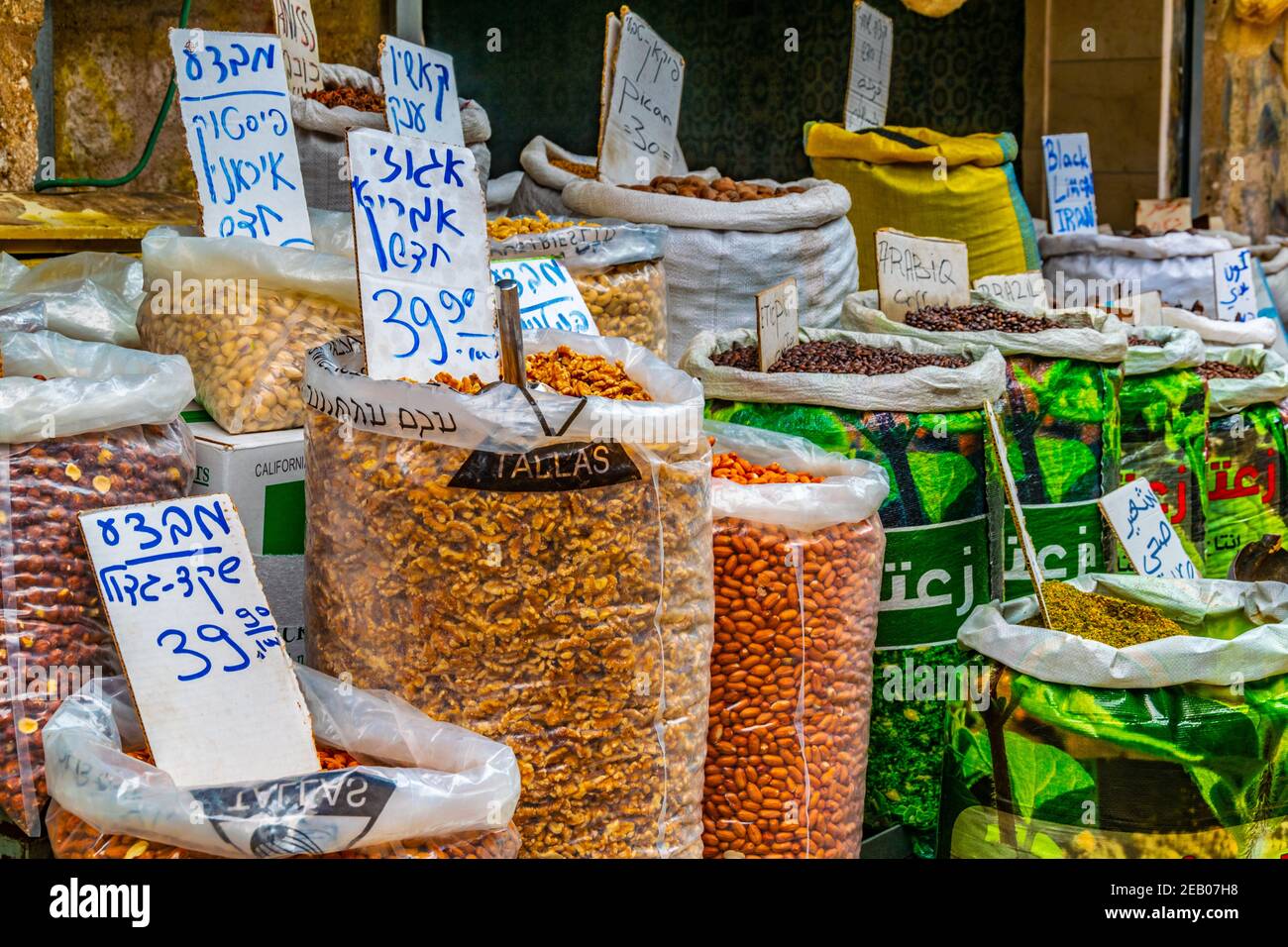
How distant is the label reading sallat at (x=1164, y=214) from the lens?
4.22 m

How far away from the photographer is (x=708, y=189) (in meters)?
2.47

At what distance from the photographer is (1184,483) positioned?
244 centimetres

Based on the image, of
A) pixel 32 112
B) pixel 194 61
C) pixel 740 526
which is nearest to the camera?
pixel 740 526

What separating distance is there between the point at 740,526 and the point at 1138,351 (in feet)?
3.63

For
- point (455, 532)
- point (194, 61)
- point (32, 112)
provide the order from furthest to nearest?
point (32, 112) → point (194, 61) → point (455, 532)

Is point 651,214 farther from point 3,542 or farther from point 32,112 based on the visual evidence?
point 3,542

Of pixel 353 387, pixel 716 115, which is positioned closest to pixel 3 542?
pixel 353 387

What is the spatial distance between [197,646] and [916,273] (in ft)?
4.92

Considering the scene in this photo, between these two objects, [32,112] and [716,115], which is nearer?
[32,112]

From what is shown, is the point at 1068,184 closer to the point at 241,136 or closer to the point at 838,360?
the point at 838,360

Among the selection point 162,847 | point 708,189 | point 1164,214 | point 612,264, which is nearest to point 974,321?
point 708,189

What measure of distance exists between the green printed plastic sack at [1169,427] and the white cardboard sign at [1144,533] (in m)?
0.55

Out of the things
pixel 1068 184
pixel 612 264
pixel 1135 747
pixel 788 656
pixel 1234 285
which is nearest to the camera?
pixel 1135 747

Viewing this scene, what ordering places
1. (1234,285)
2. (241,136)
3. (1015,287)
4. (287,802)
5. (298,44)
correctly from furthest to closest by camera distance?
(1234,285), (1015,287), (298,44), (241,136), (287,802)
